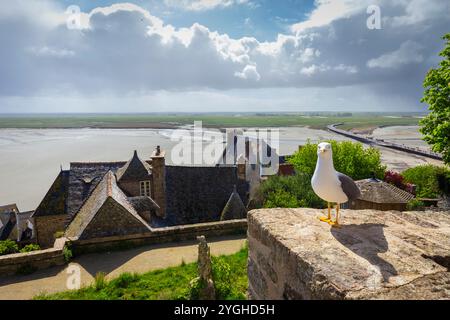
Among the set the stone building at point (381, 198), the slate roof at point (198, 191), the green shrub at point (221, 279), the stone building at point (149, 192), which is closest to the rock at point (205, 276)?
the green shrub at point (221, 279)

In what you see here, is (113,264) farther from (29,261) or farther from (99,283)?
(29,261)

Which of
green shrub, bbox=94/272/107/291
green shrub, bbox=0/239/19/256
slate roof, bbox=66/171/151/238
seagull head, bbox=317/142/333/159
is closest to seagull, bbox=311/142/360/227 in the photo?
seagull head, bbox=317/142/333/159

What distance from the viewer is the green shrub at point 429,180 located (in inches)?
975

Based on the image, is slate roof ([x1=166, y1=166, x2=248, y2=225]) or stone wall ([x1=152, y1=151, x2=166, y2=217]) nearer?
stone wall ([x1=152, y1=151, x2=166, y2=217])

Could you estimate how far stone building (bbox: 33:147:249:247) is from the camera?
55.2ft

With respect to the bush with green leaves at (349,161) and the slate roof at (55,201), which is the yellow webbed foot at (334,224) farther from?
the slate roof at (55,201)

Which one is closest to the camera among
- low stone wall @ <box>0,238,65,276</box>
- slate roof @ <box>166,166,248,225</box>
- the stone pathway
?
the stone pathway

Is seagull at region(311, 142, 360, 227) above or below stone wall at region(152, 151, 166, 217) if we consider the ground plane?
above

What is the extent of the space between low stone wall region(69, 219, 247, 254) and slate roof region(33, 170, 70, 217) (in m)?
10.0

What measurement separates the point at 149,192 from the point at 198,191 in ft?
12.3

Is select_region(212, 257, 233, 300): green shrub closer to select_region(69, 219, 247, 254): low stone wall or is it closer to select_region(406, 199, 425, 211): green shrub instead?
select_region(69, 219, 247, 254): low stone wall

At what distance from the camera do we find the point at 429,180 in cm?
2573

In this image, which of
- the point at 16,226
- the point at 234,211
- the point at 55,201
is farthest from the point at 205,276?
the point at 16,226
